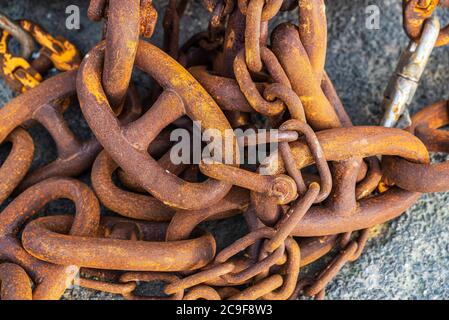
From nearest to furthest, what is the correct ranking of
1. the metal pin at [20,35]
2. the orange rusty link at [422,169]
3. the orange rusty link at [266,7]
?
the orange rusty link at [266,7] < the orange rusty link at [422,169] < the metal pin at [20,35]

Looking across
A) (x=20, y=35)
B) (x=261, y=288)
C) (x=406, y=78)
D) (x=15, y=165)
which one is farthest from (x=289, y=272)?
(x=20, y=35)

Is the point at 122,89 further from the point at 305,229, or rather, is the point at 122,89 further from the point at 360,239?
the point at 360,239

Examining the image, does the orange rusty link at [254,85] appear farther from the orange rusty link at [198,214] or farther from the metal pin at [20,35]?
the metal pin at [20,35]

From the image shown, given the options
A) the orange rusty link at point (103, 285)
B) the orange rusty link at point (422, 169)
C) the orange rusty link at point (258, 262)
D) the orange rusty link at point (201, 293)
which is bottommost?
the orange rusty link at point (201, 293)

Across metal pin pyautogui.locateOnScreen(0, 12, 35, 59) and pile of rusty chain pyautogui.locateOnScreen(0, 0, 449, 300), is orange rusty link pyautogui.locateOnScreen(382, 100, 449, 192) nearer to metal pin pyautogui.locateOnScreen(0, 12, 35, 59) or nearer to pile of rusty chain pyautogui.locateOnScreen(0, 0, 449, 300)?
pile of rusty chain pyautogui.locateOnScreen(0, 0, 449, 300)

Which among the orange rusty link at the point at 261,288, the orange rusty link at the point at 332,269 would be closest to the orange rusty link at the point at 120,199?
the orange rusty link at the point at 261,288

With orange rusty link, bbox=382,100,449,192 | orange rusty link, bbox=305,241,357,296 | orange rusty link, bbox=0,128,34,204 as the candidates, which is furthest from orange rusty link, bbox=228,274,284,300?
orange rusty link, bbox=0,128,34,204

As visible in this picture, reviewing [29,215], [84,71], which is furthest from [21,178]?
[84,71]

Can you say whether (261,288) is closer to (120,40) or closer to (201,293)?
(201,293)
